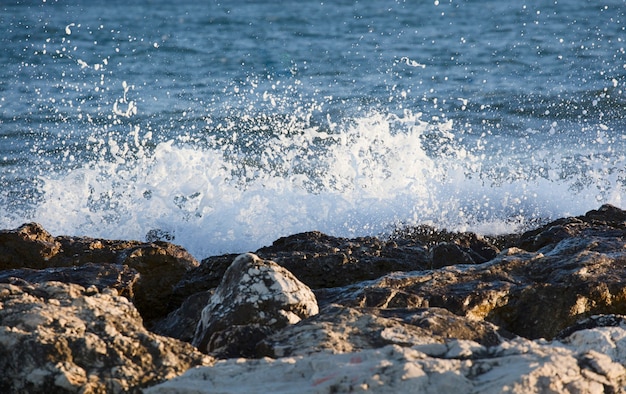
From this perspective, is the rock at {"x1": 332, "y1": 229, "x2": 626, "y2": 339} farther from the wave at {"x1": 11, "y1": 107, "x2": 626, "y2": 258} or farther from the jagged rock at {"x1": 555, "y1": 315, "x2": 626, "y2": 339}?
the wave at {"x1": 11, "y1": 107, "x2": 626, "y2": 258}

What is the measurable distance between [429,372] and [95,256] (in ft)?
8.70

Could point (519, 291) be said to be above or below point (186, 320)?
above

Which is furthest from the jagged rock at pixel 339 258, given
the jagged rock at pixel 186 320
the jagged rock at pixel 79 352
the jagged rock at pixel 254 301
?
the jagged rock at pixel 79 352

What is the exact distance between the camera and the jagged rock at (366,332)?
7.80 feet

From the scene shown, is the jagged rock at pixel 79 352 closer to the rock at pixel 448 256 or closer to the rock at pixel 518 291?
the rock at pixel 518 291

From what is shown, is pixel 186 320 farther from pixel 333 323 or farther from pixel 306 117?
pixel 306 117

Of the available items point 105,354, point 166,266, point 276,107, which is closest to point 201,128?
point 276,107

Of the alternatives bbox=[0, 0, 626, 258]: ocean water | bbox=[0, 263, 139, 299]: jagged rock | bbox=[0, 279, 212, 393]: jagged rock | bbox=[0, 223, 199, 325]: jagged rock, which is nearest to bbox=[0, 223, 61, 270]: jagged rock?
bbox=[0, 223, 199, 325]: jagged rock

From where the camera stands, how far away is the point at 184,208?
6.85 metres

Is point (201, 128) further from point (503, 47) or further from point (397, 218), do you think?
point (503, 47)

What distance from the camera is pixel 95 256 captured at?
4375mm

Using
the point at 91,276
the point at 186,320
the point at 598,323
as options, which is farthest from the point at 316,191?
the point at 598,323

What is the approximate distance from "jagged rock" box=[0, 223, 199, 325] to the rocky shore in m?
0.02

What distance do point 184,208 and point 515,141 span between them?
3.68 metres
